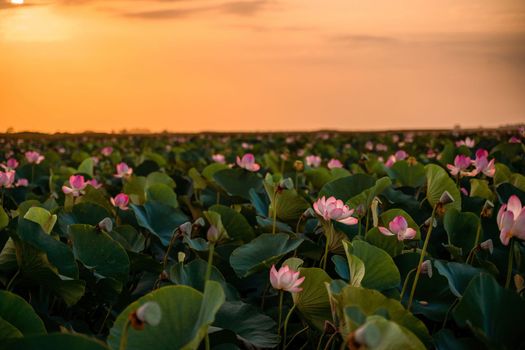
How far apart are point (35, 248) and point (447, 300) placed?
3.03ft

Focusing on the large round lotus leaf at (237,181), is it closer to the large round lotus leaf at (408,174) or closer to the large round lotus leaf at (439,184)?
the large round lotus leaf at (408,174)

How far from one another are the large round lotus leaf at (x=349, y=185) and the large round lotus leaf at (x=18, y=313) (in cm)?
144

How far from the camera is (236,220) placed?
2109 mm

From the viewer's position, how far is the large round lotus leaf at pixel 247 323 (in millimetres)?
1387

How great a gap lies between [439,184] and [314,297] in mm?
1196

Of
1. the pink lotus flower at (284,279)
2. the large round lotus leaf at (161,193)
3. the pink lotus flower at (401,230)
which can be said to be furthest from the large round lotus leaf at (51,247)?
the large round lotus leaf at (161,193)

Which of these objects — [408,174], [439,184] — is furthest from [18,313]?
[408,174]

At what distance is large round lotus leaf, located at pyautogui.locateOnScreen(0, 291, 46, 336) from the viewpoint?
3.73 feet

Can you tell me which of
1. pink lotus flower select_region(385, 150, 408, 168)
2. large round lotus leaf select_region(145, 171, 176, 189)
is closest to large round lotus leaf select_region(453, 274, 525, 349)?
large round lotus leaf select_region(145, 171, 176, 189)

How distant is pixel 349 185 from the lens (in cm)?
246

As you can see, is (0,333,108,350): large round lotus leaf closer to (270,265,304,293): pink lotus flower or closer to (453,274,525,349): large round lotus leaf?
(270,265,304,293): pink lotus flower

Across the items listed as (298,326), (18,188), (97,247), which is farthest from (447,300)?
(18,188)

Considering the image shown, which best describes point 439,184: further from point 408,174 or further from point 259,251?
point 259,251

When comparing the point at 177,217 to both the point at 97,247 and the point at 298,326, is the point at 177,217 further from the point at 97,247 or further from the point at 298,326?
the point at 298,326
